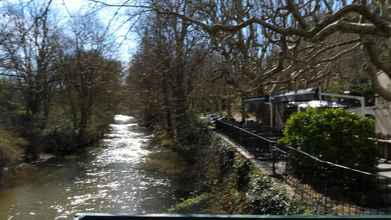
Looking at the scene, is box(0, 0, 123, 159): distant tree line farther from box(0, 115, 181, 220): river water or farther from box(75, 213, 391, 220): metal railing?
box(75, 213, 391, 220): metal railing

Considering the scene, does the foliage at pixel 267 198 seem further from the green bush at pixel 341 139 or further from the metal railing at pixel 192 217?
the metal railing at pixel 192 217

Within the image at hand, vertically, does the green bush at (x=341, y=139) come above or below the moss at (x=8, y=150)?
above

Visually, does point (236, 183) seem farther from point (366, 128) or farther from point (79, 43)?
point (79, 43)

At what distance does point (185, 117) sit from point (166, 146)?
189 inches

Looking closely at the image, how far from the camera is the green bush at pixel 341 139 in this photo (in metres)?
8.32

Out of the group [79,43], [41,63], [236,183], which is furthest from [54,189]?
[79,43]

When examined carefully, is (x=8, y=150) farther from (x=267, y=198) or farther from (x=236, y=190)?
(x=267, y=198)

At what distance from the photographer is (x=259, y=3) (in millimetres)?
16094

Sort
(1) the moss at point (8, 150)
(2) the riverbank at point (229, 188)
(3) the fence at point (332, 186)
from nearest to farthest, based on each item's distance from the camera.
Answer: (3) the fence at point (332, 186), (2) the riverbank at point (229, 188), (1) the moss at point (8, 150)

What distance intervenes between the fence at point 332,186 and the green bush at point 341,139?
1.11ft

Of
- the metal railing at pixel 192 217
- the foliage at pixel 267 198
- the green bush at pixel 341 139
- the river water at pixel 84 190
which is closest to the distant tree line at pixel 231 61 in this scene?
the green bush at pixel 341 139

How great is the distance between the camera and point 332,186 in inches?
311

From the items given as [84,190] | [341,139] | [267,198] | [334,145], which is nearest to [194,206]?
[267,198]

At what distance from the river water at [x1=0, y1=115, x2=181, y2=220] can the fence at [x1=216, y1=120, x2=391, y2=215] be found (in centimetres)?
613
